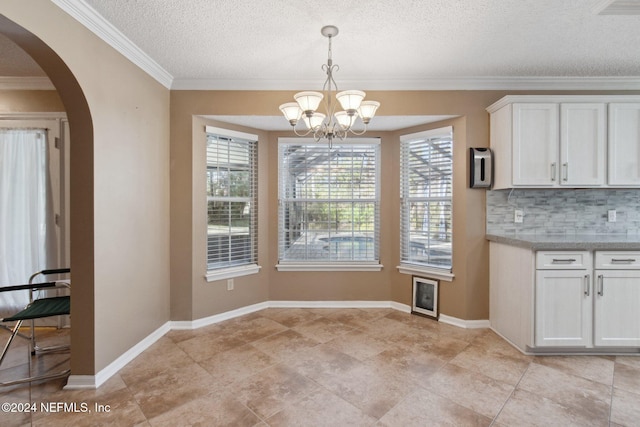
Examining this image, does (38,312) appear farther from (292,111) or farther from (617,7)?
(617,7)

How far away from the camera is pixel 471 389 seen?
2.05 metres

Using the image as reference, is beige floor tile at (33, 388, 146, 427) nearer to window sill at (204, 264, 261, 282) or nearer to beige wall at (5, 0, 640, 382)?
beige wall at (5, 0, 640, 382)

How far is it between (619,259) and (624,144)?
110 centimetres

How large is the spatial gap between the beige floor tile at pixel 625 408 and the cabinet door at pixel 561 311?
488 mm

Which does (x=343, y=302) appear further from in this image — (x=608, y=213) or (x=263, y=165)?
(x=608, y=213)

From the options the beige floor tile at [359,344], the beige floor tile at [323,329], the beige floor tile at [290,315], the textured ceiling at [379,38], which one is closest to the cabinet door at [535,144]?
the textured ceiling at [379,38]

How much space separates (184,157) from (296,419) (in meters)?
2.58

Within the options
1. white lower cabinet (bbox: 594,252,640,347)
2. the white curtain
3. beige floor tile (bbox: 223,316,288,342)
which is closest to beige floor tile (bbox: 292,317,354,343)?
beige floor tile (bbox: 223,316,288,342)

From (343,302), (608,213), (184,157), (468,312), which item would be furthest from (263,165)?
(608,213)

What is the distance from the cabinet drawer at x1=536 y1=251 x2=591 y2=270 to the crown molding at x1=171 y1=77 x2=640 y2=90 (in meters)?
1.76

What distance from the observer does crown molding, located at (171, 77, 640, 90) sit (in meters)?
3.03

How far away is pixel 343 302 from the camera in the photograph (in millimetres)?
3678

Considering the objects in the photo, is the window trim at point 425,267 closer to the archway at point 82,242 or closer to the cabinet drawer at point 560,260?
the cabinet drawer at point 560,260

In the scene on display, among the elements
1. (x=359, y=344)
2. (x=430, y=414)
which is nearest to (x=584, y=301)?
(x=430, y=414)
